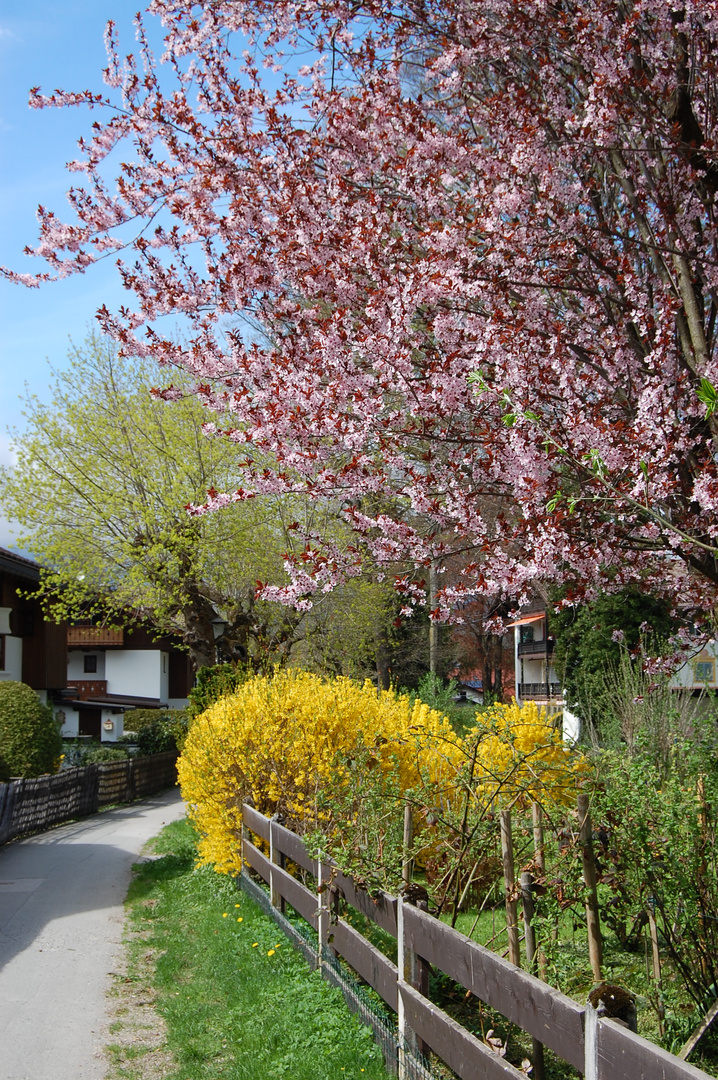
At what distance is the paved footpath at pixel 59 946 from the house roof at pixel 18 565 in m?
9.58

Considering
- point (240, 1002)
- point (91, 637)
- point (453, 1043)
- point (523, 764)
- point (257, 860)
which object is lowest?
point (240, 1002)

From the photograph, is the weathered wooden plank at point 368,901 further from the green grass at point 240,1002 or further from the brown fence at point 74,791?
the brown fence at point 74,791

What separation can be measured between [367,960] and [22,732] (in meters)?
15.1

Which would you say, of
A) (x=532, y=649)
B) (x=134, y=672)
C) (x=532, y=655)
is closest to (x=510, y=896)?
(x=532, y=649)

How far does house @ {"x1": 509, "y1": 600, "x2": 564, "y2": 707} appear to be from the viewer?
1644 inches

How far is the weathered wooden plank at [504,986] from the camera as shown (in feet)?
9.82

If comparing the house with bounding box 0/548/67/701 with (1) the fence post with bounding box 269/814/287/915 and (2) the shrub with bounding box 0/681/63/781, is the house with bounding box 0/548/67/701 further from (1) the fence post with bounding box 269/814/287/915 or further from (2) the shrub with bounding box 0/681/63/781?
(1) the fence post with bounding box 269/814/287/915

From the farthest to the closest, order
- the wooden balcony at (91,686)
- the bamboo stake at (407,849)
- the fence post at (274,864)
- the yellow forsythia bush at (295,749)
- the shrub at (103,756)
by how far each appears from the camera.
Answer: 1. the wooden balcony at (91,686)
2. the shrub at (103,756)
3. the yellow forsythia bush at (295,749)
4. the fence post at (274,864)
5. the bamboo stake at (407,849)

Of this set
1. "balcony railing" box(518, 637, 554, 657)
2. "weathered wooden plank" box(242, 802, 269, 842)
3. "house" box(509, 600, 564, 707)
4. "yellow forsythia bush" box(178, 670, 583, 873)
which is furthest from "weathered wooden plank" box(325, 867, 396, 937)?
"balcony railing" box(518, 637, 554, 657)

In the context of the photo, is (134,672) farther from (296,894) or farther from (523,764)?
(523,764)

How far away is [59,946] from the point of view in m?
8.45

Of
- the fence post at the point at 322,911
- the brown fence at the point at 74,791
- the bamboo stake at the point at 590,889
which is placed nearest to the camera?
the bamboo stake at the point at 590,889

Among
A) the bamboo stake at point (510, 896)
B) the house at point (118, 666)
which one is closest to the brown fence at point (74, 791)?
the bamboo stake at point (510, 896)

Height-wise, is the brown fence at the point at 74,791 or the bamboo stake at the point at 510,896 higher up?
the bamboo stake at the point at 510,896
